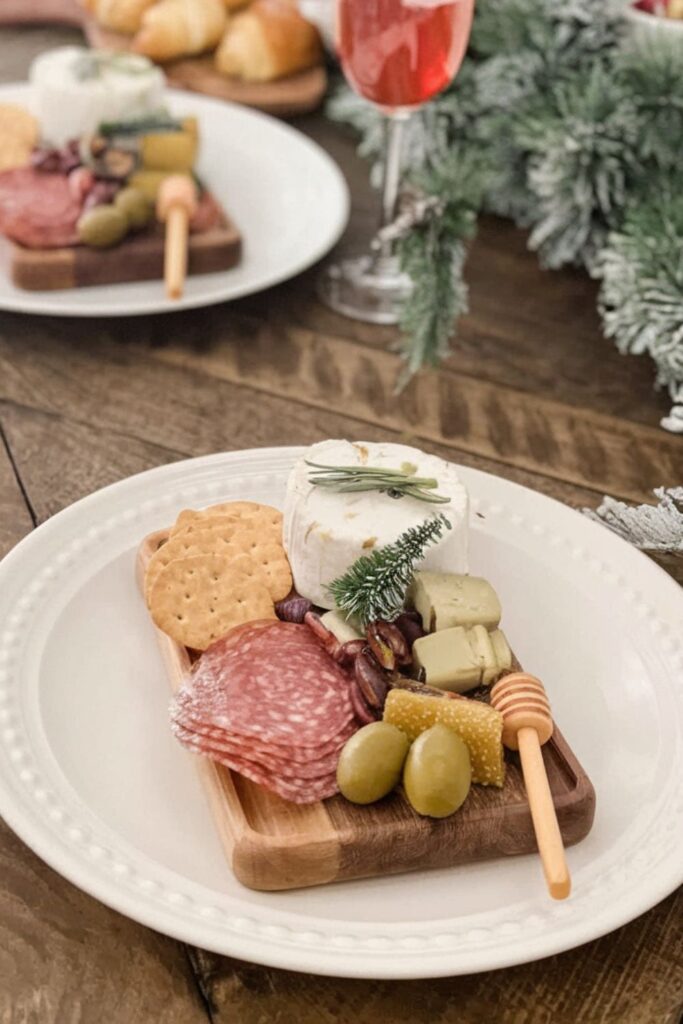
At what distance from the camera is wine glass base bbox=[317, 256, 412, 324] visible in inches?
66.6

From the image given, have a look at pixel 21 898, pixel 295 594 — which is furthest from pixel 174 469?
pixel 21 898

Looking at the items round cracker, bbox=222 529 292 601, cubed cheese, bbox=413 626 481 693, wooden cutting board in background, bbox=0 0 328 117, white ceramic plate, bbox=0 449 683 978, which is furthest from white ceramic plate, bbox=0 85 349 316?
cubed cheese, bbox=413 626 481 693

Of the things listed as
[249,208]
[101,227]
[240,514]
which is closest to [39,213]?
[101,227]

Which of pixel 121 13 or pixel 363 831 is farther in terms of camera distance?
pixel 121 13

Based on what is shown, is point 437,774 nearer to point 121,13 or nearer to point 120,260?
point 120,260

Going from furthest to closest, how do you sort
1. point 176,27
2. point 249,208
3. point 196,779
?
1. point 176,27
2. point 249,208
3. point 196,779

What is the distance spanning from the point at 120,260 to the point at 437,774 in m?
0.97

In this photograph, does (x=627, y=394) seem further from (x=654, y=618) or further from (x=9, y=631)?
(x=9, y=631)

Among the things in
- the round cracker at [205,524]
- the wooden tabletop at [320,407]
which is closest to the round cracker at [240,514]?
the round cracker at [205,524]

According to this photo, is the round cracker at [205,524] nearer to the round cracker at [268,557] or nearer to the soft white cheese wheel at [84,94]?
the round cracker at [268,557]

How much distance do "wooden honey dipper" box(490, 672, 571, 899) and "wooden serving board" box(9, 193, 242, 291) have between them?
894 mm

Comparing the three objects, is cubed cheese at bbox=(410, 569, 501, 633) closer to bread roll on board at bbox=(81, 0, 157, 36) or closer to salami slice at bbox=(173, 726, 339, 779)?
salami slice at bbox=(173, 726, 339, 779)

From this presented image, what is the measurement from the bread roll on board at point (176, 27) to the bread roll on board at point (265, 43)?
41 millimetres

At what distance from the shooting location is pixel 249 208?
1.88 meters
